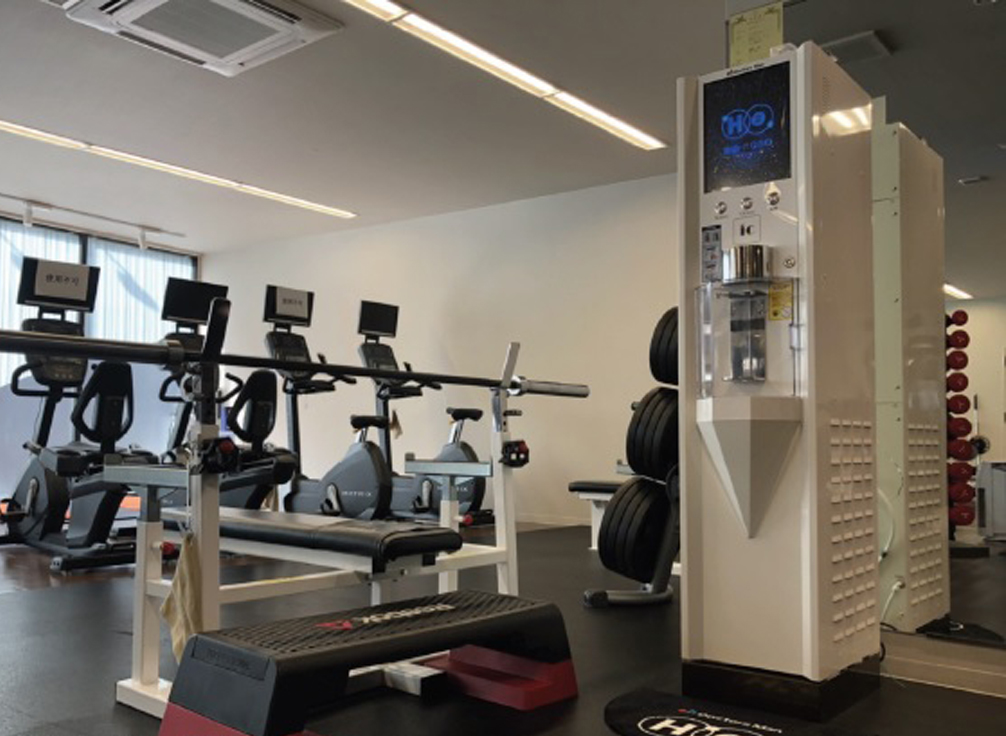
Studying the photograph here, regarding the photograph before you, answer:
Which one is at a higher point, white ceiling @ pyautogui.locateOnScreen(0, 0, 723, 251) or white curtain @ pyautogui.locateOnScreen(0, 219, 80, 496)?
white ceiling @ pyautogui.locateOnScreen(0, 0, 723, 251)

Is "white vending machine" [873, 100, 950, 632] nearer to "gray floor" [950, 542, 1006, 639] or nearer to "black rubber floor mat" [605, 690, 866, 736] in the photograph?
"gray floor" [950, 542, 1006, 639]

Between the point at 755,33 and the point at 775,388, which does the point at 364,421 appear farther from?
the point at 775,388

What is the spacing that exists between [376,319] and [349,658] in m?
5.52

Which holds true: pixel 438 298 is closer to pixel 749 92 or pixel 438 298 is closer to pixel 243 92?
pixel 243 92

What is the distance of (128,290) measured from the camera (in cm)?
957

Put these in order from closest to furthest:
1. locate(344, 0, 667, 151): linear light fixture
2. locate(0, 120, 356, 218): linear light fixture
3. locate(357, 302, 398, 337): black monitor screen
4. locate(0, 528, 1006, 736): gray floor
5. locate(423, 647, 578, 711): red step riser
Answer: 1. locate(0, 528, 1006, 736): gray floor
2. locate(423, 647, 578, 711): red step riser
3. locate(344, 0, 667, 151): linear light fixture
4. locate(0, 120, 356, 218): linear light fixture
5. locate(357, 302, 398, 337): black monitor screen

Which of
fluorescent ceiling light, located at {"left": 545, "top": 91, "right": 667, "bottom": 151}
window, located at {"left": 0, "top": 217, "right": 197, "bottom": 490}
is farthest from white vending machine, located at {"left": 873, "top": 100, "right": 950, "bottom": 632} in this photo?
window, located at {"left": 0, "top": 217, "right": 197, "bottom": 490}

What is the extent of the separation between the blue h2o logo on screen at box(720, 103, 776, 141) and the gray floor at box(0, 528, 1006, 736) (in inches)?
64.3

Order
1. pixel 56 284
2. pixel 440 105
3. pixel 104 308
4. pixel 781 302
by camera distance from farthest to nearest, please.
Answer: pixel 104 308
pixel 440 105
pixel 56 284
pixel 781 302

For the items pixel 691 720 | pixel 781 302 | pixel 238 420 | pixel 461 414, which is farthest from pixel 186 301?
pixel 691 720

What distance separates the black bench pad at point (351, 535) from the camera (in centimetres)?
253

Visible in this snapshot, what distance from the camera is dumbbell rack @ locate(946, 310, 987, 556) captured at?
3.21 m

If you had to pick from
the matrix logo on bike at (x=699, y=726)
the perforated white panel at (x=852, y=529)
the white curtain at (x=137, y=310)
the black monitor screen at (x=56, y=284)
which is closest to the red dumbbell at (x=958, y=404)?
the perforated white panel at (x=852, y=529)

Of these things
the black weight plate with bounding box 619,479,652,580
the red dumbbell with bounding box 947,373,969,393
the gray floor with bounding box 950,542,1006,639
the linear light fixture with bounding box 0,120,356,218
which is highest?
the linear light fixture with bounding box 0,120,356,218
